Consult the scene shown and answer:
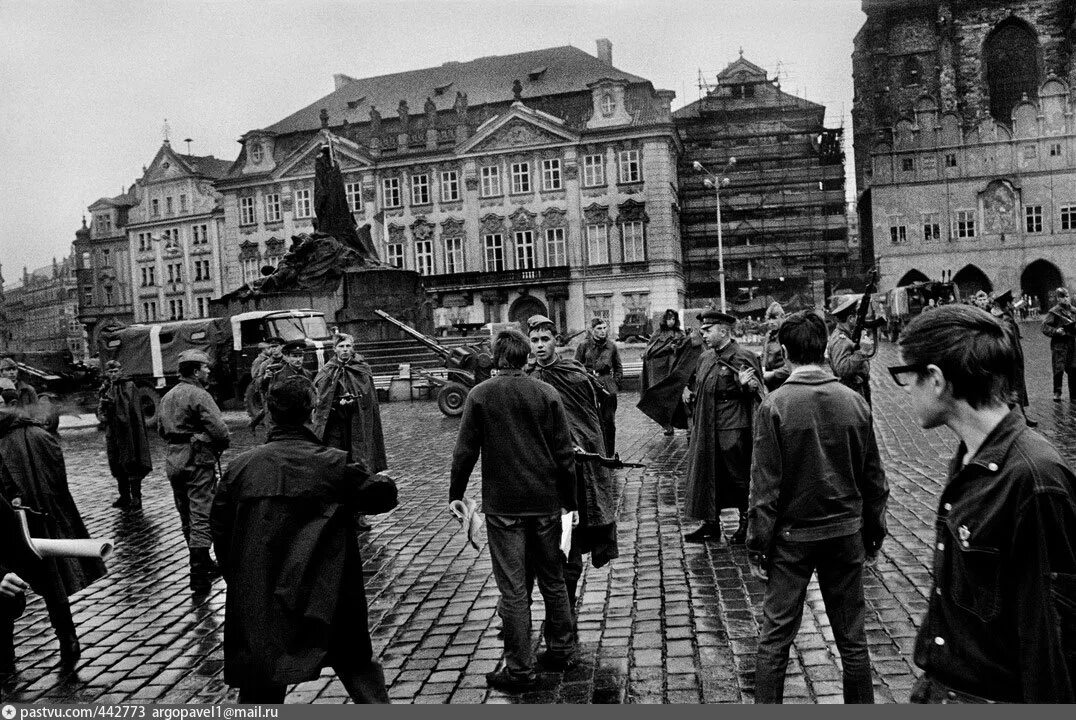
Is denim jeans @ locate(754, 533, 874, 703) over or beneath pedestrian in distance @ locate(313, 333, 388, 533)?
beneath

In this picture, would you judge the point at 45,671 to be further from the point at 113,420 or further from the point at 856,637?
the point at 113,420

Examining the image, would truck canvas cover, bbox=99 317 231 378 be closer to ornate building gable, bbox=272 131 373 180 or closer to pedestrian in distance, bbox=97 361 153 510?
pedestrian in distance, bbox=97 361 153 510

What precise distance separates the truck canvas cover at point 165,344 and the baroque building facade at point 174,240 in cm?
4401

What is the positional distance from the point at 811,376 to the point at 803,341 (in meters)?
0.16

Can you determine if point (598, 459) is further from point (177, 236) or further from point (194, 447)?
point (177, 236)

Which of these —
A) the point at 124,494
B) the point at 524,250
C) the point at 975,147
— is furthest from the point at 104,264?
the point at 124,494

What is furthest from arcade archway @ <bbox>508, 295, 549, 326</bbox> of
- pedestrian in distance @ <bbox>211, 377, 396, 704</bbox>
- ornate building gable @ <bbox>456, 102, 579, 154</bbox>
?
pedestrian in distance @ <bbox>211, 377, 396, 704</bbox>

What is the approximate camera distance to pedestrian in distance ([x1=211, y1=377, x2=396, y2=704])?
367cm

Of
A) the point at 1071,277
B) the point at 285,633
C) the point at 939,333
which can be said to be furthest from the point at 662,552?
the point at 1071,277

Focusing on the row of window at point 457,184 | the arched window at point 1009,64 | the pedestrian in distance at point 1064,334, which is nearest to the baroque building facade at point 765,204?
the row of window at point 457,184

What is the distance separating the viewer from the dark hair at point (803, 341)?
13.2ft

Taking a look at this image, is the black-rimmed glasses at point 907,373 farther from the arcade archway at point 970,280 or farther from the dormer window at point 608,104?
the arcade archway at point 970,280

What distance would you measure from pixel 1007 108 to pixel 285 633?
216 ft

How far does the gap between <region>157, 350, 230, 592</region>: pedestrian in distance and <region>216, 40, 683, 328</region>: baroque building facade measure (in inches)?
1641
